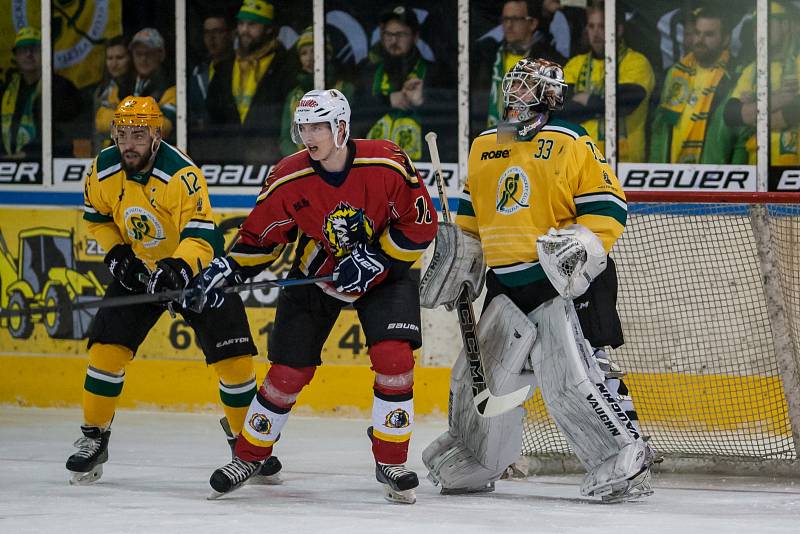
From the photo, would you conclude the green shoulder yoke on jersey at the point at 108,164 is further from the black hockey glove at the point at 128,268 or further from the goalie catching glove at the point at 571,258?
the goalie catching glove at the point at 571,258

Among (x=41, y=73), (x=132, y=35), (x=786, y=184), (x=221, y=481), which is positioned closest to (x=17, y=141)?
(x=41, y=73)

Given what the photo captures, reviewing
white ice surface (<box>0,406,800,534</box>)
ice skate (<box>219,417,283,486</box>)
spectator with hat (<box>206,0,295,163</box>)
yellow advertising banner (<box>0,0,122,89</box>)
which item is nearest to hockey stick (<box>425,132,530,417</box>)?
white ice surface (<box>0,406,800,534</box>)

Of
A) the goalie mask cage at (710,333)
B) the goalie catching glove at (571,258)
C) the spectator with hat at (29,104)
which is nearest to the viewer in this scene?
the goalie catching glove at (571,258)

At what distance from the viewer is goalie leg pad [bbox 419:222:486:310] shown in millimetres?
4172

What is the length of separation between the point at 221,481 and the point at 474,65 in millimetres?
2601

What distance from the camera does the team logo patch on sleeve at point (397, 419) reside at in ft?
13.1

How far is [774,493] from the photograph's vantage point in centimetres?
423

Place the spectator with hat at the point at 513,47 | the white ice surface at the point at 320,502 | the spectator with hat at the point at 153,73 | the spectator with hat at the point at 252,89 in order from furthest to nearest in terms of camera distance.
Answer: the spectator with hat at the point at 153,73
the spectator with hat at the point at 252,89
the spectator with hat at the point at 513,47
the white ice surface at the point at 320,502

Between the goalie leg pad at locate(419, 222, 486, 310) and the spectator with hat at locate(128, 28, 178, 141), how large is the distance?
2.51 meters

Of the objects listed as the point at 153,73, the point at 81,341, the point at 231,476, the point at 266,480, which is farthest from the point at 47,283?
the point at 231,476

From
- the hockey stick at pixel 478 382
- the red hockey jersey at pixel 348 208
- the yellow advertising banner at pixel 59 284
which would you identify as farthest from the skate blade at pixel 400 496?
the yellow advertising banner at pixel 59 284

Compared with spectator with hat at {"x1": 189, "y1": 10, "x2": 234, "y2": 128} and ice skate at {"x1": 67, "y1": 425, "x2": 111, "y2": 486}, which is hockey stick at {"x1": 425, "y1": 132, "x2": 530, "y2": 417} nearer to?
ice skate at {"x1": 67, "y1": 425, "x2": 111, "y2": 486}

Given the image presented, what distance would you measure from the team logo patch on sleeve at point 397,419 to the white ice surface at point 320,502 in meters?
0.23

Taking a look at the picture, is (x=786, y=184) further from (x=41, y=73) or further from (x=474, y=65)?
(x=41, y=73)
